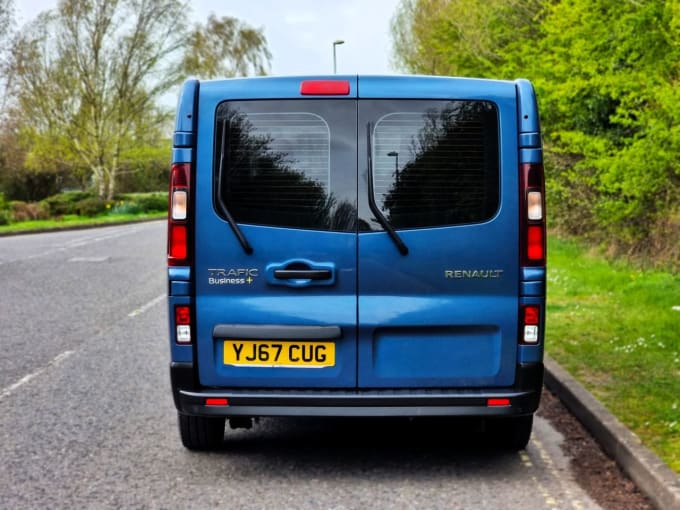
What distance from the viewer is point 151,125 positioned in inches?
1940

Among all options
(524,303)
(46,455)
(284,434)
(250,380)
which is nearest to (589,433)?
(524,303)

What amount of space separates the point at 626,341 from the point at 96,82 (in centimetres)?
4184

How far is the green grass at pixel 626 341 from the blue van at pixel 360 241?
1251 millimetres

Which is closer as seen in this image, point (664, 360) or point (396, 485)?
point (396, 485)

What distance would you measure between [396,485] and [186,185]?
1852 mm

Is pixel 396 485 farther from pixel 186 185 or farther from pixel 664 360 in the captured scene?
pixel 664 360

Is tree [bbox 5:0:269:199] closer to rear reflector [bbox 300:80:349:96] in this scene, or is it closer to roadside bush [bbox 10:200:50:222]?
roadside bush [bbox 10:200:50:222]

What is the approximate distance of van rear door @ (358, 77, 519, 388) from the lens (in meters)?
4.65

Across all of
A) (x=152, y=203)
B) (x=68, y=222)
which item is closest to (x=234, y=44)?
(x=152, y=203)

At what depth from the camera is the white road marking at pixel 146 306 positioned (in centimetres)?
1138

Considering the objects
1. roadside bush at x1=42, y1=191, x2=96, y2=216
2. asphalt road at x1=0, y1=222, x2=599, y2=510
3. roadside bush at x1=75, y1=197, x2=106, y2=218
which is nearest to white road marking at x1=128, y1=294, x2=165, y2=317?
asphalt road at x1=0, y1=222, x2=599, y2=510

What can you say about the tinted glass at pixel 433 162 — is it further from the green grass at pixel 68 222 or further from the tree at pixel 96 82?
the tree at pixel 96 82

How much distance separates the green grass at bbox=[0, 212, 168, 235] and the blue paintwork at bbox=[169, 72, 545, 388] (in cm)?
2805

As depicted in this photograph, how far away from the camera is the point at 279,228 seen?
466 cm
